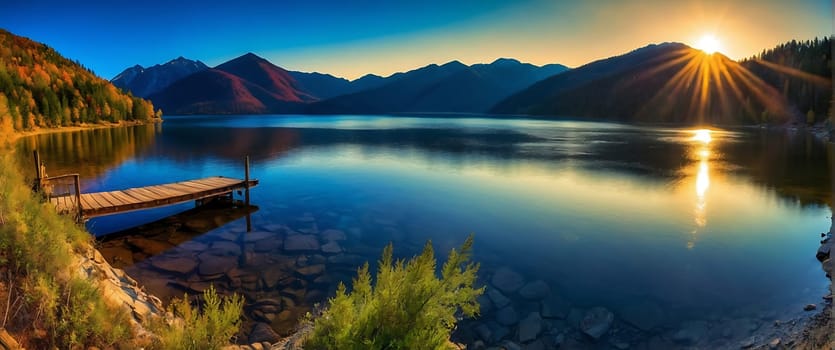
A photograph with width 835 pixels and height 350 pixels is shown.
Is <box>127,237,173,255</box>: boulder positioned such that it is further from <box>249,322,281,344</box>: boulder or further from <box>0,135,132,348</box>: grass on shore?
<box>249,322,281,344</box>: boulder

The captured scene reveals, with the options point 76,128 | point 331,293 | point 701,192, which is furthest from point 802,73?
point 76,128

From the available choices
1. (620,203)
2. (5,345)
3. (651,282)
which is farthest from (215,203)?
(620,203)

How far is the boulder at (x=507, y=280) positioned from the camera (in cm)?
1264

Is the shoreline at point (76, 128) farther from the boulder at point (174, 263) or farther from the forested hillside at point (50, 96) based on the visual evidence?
the boulder at point (174, 263)

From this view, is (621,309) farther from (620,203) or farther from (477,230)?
(620,203)

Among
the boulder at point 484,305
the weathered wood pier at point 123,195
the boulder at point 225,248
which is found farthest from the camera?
the weathered wood pier at point 123,195

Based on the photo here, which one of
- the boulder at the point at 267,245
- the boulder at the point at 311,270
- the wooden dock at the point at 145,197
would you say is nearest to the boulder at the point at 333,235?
the boulder at the point at 267,245

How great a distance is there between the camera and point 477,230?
1906 cm

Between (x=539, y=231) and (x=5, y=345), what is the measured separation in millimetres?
17347

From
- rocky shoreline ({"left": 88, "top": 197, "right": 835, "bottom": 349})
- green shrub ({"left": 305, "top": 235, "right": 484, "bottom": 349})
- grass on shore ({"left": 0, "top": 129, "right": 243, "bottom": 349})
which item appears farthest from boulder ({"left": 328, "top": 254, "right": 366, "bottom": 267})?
green shrub ({"left": 305, "top": 235, "right": 484, "bottom": 349})

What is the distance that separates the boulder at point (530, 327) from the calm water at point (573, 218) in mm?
300

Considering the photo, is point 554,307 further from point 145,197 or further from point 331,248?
point 145,197

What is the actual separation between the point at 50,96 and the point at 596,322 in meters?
96.7

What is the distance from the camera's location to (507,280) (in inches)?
522
